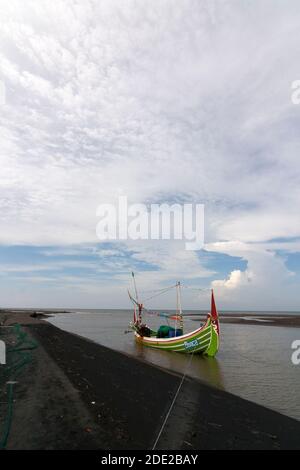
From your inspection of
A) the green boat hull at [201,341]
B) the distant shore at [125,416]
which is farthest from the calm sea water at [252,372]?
the distant shore at [125,416]

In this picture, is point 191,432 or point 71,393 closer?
point 191,432

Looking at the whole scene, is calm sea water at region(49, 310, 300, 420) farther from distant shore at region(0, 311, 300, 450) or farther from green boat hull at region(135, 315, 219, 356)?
distant shore at region(0, 311, 300, 450)

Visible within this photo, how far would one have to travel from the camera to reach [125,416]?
34.0ft

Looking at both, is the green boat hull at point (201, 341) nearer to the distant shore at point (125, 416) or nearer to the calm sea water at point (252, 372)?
the calm sea water at point (252, 372)

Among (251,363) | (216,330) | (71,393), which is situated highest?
(71,393)

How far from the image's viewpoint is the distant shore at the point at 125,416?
28.0ft

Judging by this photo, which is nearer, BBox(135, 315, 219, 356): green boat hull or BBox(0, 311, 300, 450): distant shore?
BBox(0, 311, 300, 450): distant shore

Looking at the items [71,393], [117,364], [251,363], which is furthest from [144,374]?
[251,363]

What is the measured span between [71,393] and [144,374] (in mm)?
7337

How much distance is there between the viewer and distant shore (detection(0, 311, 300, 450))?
28.0ft

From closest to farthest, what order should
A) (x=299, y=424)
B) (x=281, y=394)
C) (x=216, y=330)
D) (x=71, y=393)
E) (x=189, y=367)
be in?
1. (x=71, y=393)
2. (x=299, y=424)
3. (x=281, y=394)
4. (x=189, y=367)
5. (x=216, y=330)

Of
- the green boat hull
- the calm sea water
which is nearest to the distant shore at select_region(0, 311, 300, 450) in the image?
the calm sea water
